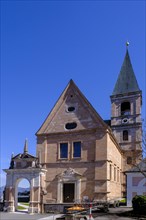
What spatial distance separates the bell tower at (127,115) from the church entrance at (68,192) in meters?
17.9

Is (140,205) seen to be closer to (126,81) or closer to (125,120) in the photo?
(125,120)

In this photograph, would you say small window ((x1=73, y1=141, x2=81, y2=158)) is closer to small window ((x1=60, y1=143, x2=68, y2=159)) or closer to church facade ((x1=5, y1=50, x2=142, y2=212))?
church facade ((x1=5, y1=50, x2=142, y2=212))

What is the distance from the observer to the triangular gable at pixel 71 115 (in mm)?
38844

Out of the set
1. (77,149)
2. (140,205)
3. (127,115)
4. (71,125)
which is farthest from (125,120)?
(140,205)

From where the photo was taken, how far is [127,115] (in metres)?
57.6

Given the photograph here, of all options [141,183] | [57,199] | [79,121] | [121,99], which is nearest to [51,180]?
[57,199]

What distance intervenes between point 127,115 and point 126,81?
8606 mm

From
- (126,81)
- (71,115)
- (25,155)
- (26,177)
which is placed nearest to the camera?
(26,177)

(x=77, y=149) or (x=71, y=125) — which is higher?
(x=71, y=125)

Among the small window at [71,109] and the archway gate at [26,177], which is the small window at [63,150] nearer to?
the archway gate at [26,177]

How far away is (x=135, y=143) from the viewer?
180ft

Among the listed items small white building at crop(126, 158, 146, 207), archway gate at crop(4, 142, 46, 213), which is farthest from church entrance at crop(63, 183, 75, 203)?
small white building at crop(126, 158, 146, 207)

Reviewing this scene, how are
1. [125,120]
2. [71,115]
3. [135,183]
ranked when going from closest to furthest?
[135,183] < [71,115] < [125,120]

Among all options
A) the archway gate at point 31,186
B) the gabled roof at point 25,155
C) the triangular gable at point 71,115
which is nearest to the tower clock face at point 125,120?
the triangular gable at point 71,115
